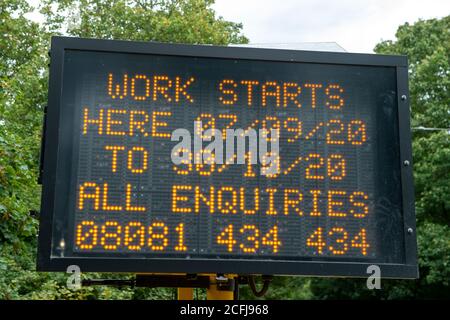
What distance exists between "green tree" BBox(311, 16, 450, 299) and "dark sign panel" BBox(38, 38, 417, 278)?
13.0m

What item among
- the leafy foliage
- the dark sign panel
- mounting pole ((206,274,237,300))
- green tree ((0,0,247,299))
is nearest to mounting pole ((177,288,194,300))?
mounting pole ((206,274,237,300))

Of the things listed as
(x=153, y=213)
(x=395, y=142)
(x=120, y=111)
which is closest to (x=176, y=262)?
(x=153, y=213)

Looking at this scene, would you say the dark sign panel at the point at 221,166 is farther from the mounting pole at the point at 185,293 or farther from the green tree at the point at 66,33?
the green tree at the point at 66,33

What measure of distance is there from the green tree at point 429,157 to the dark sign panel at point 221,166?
12991mm

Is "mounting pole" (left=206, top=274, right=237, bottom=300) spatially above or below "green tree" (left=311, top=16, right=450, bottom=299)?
below

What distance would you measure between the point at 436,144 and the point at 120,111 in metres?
14.9

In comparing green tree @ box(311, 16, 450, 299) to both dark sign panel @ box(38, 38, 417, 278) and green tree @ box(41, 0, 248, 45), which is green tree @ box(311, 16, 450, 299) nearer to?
green tree @ box(41, 0, 248, 45)

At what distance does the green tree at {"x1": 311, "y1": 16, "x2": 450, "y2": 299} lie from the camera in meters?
17.7

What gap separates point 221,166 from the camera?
166 inches

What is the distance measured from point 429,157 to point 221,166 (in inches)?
590

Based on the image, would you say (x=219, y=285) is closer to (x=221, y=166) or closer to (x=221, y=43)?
(x=221, y=166)

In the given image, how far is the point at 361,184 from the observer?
4289mm

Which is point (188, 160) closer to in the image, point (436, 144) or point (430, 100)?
point (436, 144)

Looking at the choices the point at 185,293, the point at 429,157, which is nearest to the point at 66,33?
the point at 429,157
